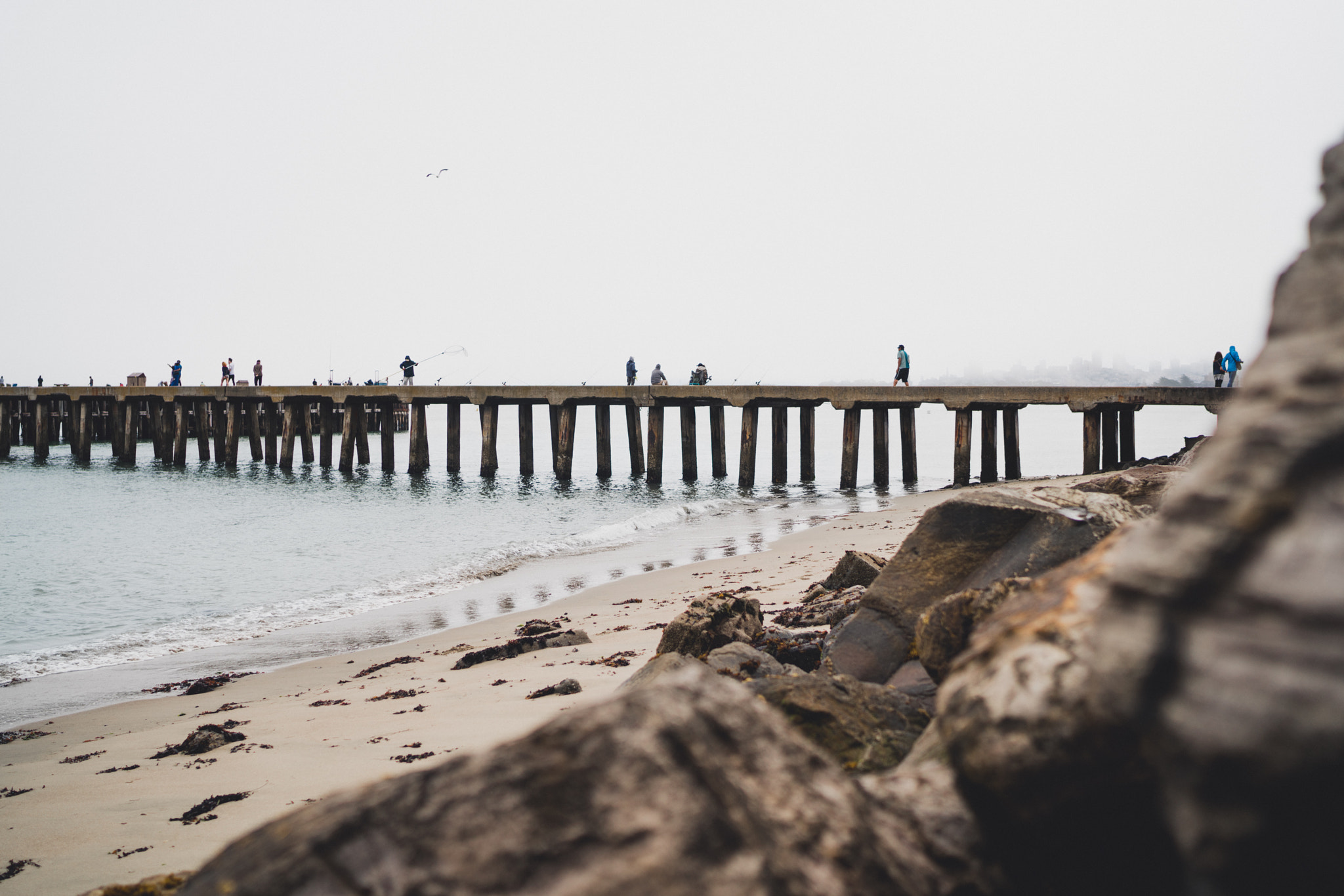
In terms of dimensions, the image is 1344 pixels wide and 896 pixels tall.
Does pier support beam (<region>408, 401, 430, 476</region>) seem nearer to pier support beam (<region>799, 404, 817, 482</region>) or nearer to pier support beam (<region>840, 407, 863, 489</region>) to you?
pier support beam (<region>799, 404, 817, 482</region>)

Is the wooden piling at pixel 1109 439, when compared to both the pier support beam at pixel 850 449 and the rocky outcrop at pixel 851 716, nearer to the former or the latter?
the pier support beam at pixel 850 449

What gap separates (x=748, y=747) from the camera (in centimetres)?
177

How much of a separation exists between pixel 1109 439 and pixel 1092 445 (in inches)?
49.3

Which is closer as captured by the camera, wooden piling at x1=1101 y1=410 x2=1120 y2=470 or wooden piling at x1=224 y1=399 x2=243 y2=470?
wooden piling at x1=1101 y1=410 x2=1120 y2=470

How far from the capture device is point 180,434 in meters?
36.6

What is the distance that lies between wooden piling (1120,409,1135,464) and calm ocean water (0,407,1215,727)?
19.2ft

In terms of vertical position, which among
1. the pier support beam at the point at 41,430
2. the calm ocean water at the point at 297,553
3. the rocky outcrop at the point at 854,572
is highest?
the pier support beam at the point at 41,430

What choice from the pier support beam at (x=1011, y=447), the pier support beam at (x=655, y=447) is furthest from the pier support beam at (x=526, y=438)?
the pier support beam at (x=1011, y=447)

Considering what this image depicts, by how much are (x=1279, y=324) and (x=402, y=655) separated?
882 centimetres

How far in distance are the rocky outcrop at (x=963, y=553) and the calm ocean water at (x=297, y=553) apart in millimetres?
7329

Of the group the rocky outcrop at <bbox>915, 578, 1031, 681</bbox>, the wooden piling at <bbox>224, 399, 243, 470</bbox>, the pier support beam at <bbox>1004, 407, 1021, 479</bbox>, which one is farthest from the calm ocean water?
the rocky outcrop at <bbox>915, 578, 1031, 681</bbox>

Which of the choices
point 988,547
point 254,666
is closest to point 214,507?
point 254,666

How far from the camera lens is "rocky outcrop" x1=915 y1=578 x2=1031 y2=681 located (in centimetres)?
312

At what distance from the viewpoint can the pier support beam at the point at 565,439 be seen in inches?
1096
